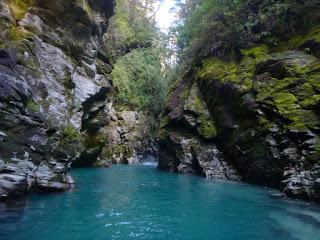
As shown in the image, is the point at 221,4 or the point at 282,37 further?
the point at 221,4

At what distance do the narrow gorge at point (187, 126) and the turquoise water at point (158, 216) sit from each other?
0.22ft

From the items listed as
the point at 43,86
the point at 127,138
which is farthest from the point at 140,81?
the point at 43,86

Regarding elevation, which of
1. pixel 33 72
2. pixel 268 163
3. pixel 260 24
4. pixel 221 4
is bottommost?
pixel 268 163

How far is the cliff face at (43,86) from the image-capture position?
1367 centimetres

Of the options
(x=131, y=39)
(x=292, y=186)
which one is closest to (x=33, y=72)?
(x=292, y=186)

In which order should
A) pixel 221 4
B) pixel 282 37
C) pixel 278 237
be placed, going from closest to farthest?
pixel 278 237
pixel 282 37
pixel 221 4

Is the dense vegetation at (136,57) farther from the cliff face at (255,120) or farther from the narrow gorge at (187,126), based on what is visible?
the cliff face at (255,120)

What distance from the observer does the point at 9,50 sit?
611 inches

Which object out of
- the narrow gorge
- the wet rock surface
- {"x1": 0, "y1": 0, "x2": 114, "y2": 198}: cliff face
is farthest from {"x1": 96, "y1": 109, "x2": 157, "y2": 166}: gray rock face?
{"x1": 0, "y1": 0, "x2": 114, "y2": 198}: cliff face

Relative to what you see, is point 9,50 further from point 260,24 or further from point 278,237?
point 260,24

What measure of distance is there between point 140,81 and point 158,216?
34567 millimetres

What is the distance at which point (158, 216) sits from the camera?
1205 cm

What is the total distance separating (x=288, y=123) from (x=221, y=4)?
1351cm

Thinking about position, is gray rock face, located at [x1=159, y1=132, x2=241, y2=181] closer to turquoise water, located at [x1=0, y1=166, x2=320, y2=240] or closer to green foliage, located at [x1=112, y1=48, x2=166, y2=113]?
turquoise water, located at [x1=0, y1=166, x2=320, y2=240]
